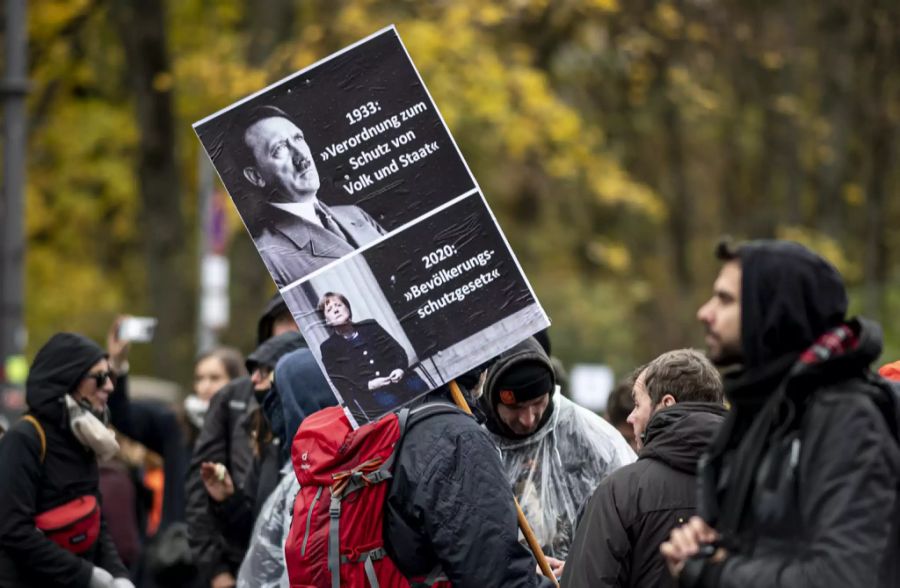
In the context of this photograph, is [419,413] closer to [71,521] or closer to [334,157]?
[334,157]

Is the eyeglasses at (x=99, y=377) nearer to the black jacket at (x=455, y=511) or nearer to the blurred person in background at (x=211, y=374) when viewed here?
the blurred person in background at (x=211, y=374)

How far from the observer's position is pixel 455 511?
13.0ft

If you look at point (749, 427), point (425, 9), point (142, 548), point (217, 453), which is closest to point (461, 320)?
point (749, 427)

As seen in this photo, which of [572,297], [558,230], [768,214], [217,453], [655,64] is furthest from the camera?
[558,230]

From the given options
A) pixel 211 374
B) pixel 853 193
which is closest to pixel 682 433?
pixel 211 374

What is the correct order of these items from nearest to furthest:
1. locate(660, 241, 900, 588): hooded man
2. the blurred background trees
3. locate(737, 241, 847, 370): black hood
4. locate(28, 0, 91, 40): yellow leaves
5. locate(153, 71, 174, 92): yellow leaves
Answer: locate(660, 241, 900, 588): hooded man
locate(737, 241, 847, 370): black hood
locate(153, 71, 174, 92): yellow leaves
the blurred background trees
locate(28, 0, 91, 40): yellow leaves

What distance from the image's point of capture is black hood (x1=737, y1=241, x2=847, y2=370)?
328 centimetres

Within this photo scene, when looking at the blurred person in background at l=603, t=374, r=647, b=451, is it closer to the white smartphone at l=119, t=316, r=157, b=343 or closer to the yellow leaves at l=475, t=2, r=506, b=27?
the white smartphone at l=119, t=316, r=157, b=343

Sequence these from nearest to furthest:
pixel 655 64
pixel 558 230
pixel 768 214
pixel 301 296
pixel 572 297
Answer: pixel 301 296 < pixel 655 64 < pixel 768 214 < pixel 572 297 < pixel 558 230

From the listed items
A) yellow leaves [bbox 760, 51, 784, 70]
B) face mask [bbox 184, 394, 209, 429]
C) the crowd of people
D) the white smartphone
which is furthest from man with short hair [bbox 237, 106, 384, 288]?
yellow leaves [bbox 760, 51, 784, 70]

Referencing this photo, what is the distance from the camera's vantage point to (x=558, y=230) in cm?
2659

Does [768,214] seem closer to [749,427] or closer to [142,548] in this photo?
[142,548]

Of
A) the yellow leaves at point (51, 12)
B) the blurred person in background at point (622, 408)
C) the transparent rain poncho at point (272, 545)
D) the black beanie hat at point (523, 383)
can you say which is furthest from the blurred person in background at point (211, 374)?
the yellow leaves at point (51, 12)

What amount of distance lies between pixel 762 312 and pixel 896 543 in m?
0.55
